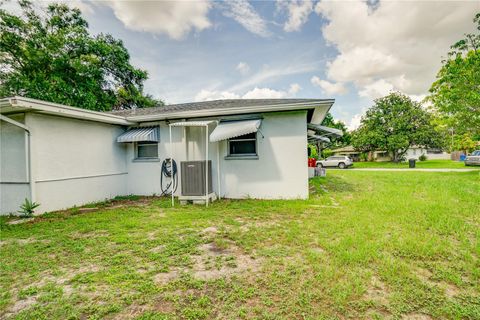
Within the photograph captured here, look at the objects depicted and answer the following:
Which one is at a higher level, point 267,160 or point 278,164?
point 267,160

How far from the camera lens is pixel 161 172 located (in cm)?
902

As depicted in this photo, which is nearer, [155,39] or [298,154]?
[298,154]

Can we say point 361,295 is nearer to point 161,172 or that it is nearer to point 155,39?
point 161,172

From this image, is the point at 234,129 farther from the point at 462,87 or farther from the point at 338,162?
the point at 338,162

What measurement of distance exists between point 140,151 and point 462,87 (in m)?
19.9

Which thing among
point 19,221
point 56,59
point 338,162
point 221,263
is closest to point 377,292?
point 221,263

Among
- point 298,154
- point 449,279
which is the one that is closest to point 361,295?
point 449,279

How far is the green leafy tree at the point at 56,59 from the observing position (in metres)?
16.3

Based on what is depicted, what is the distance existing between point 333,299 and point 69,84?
2451cm

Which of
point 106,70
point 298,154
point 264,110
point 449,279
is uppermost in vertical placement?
point 106,70

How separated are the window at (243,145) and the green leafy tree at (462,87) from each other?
1424 cm

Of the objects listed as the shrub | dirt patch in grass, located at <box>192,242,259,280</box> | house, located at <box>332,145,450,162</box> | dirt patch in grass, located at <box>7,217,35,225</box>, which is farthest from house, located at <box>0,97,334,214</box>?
house, located at <box>332,145,450,162</box>

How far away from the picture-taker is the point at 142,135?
342 inches

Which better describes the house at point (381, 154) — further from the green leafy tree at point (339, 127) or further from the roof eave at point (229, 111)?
the roof eave at point (229, 111)
